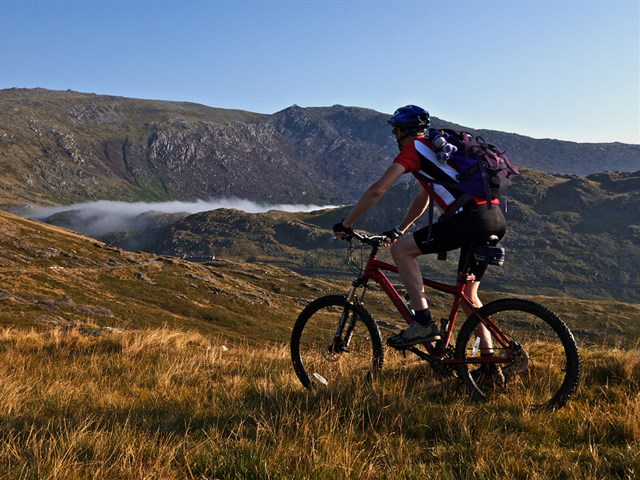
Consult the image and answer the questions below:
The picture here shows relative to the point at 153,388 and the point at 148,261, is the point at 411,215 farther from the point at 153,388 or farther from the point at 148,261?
the point at 148,261

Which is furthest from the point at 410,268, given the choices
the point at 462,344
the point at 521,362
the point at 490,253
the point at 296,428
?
the point at 296,428

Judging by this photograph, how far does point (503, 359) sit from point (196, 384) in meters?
4.15

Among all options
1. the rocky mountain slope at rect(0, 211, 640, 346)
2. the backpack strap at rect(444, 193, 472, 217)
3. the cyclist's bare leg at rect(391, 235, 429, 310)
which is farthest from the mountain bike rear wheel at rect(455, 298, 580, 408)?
the rocky mountain slope at rect(0, 211, 640, 346)

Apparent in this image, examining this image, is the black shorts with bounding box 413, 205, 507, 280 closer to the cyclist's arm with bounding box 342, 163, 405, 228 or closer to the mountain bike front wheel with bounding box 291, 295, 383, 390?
the cyclist's arm with bounding box 342, 163, 405, 228

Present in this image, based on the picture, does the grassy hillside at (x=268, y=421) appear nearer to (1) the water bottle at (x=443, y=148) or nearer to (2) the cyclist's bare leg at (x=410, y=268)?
(2) the cyclist's bare leg at (x=410, y=268)

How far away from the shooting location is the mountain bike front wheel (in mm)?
6789

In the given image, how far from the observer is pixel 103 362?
27.3 ft

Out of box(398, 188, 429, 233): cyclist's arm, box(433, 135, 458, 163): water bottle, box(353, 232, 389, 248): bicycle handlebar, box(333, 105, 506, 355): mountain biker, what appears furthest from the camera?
box(398, 188, 429, 233): cyclist's arm

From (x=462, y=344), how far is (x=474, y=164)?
2.18 m

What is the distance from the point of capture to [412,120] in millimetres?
6539

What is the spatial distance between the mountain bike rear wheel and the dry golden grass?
9.7 inches

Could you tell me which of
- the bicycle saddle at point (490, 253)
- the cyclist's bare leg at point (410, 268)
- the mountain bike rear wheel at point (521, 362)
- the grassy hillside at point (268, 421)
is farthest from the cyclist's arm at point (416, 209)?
the grassy hillside at point (268, 421)

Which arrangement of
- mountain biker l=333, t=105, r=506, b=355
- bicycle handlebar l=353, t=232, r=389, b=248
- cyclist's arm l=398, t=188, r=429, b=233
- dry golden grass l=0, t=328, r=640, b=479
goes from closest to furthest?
dry golden grass l=0, t=328, r=640, b=479, mountain biker l=333, t=105, r=506, b=355, bicycle handlebar l=353, t=232, r=389, b=248, cyclist's arm l=398, t=188, r=429, b=233

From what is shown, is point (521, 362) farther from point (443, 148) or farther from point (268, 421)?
point (268, 421)
